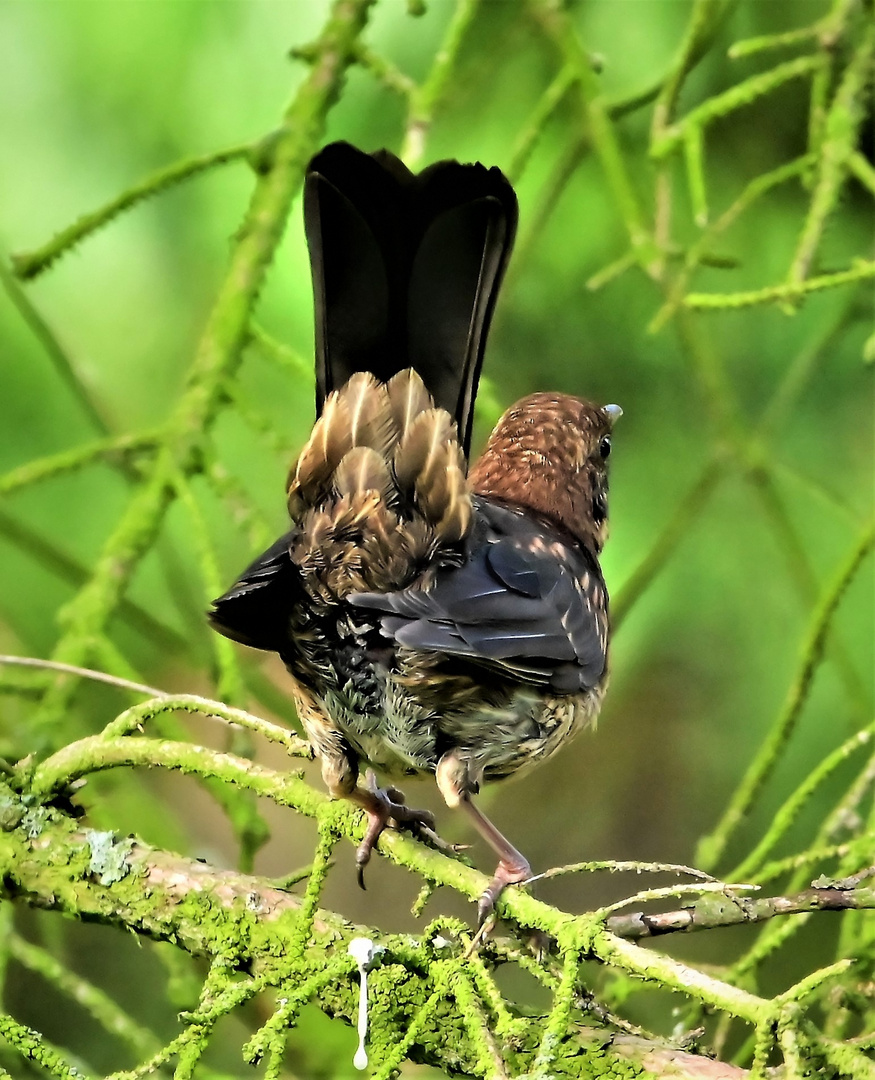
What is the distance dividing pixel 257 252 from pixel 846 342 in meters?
1.39

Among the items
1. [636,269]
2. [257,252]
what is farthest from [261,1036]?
[636,269]

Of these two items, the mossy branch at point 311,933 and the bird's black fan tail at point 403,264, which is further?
the bird's black fan tail at point 403,264

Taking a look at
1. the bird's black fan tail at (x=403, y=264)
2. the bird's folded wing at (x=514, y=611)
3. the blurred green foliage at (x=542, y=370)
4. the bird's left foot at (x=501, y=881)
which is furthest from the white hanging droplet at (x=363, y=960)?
the blurred green foliage at (x=542, y=370)

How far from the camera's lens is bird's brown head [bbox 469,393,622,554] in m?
1.80

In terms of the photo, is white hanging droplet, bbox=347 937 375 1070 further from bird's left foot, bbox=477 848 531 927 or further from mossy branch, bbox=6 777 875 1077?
bird's left foot, bbox=477 848 531 927

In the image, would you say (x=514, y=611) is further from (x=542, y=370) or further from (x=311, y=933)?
(x=542, y=370)

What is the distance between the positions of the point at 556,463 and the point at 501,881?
0.78 meters

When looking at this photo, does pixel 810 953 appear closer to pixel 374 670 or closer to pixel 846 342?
pixel 846 342

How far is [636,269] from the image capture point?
107 inches

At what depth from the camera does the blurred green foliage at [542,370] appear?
2.52m

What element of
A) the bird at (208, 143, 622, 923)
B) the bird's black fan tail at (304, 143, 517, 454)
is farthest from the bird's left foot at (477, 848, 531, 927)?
the bird's black fan tail at (304, 143, 517, 454)

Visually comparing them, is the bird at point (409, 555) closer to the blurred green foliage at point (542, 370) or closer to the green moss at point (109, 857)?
the green moss at point (109, 857)

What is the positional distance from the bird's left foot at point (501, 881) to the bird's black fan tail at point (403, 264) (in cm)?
51

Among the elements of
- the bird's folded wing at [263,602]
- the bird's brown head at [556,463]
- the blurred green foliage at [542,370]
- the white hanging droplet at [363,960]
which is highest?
the blurred green foliage at [542,370]
